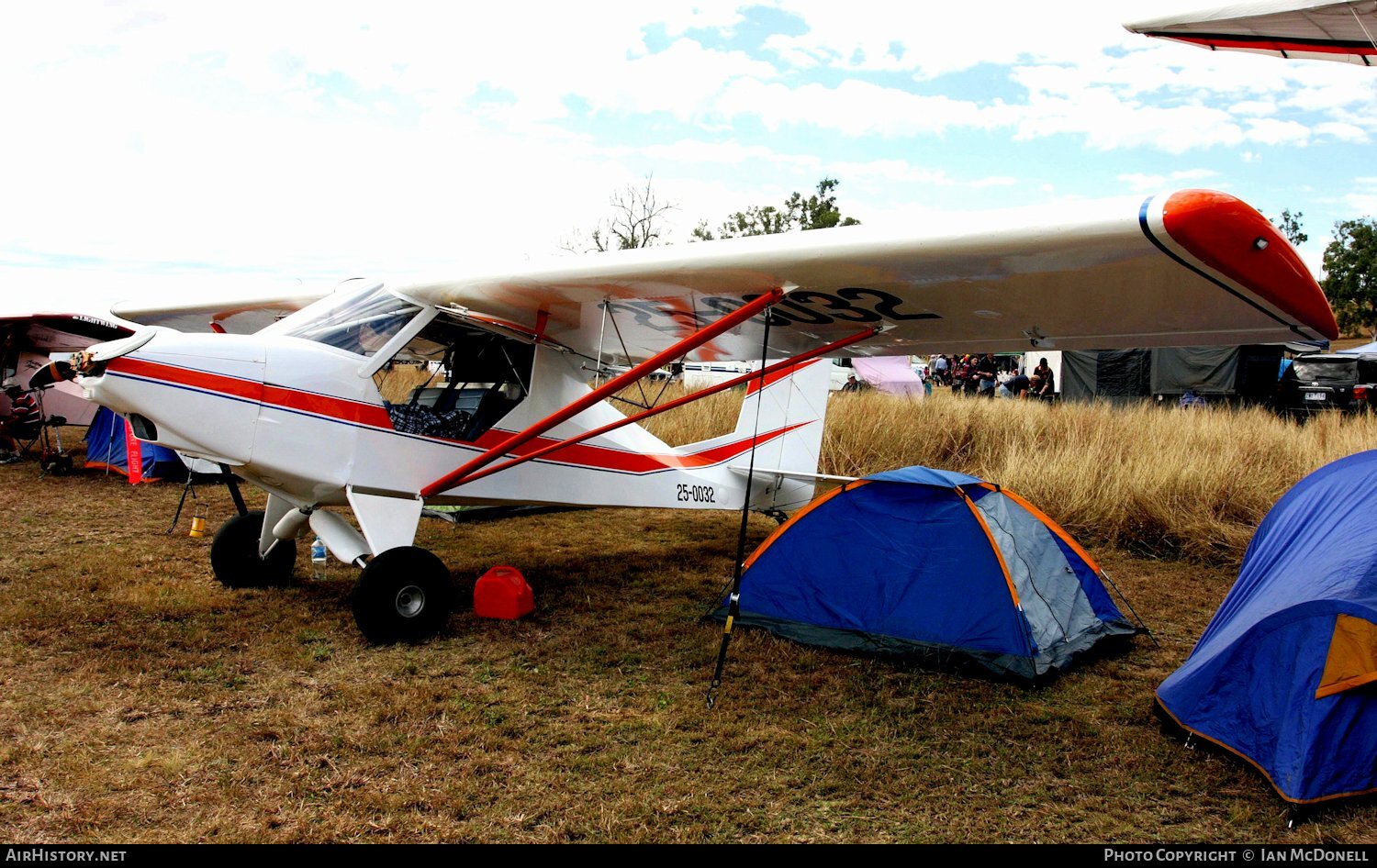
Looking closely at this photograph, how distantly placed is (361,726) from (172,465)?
29.8ft

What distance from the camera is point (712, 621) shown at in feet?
18.6

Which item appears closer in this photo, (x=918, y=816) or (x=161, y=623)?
(x=918, y=816)

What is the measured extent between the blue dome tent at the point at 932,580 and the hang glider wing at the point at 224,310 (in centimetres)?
509

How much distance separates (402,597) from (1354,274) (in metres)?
58.0

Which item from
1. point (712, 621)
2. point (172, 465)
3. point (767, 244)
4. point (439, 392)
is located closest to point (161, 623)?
point (439, 392)

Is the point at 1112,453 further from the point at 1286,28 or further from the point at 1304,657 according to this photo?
the point at 1304,657

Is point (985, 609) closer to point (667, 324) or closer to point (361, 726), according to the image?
point (667, 324)

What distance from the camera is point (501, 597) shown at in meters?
5.66

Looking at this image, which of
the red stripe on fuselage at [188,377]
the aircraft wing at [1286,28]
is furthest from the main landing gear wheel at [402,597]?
the aircraft wing at [1286,28]

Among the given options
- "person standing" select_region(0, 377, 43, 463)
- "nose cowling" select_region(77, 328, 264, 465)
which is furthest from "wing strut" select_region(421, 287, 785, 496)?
"person standing" select_region(0, 377, 43, 463)

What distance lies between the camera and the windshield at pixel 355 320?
5.45 meters

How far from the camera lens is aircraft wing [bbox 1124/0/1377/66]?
855cm

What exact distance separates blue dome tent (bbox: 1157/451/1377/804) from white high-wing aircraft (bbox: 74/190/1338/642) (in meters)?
0.97

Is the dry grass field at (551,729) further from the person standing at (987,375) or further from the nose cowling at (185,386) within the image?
the person standing at (987,375)
